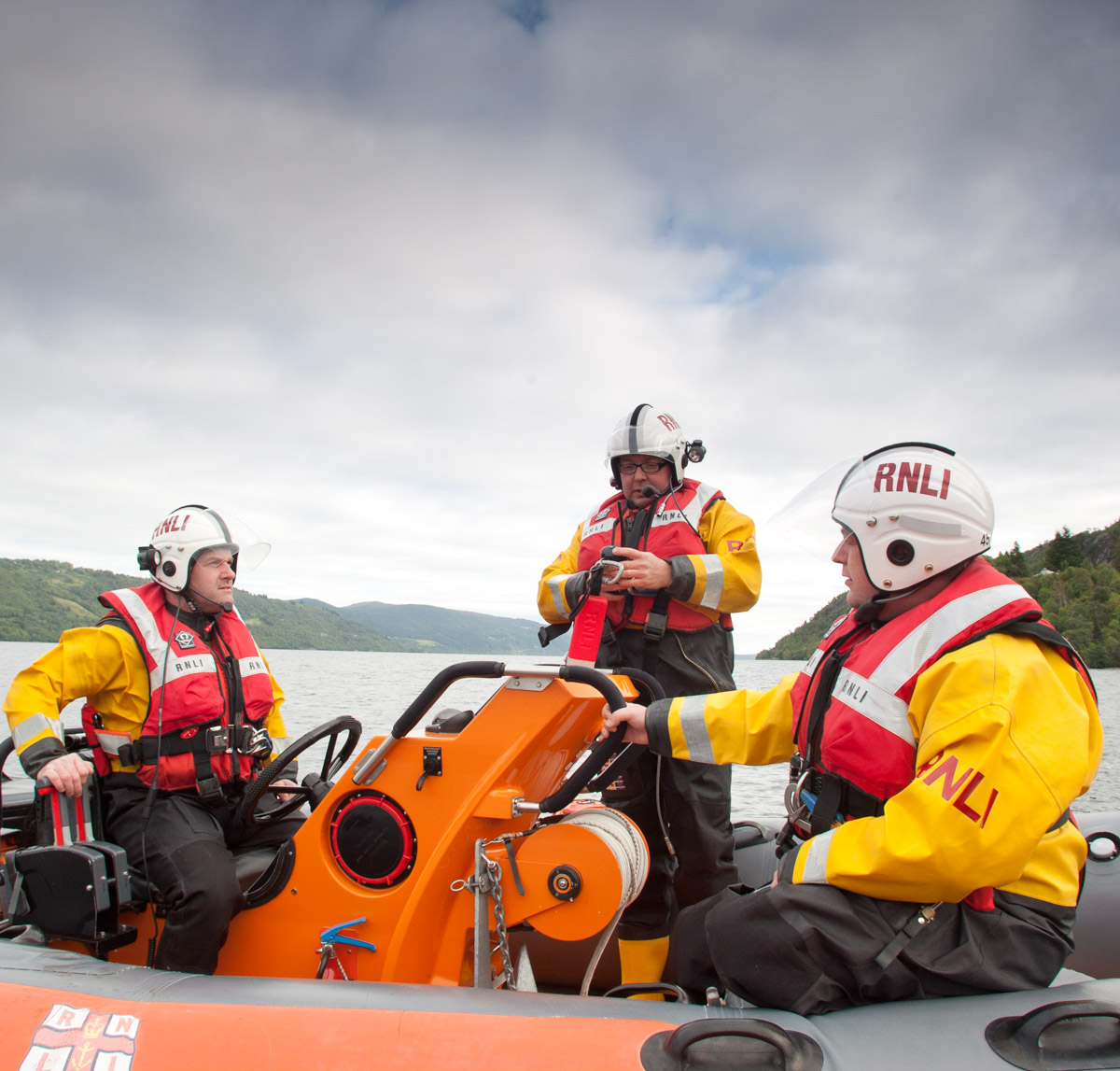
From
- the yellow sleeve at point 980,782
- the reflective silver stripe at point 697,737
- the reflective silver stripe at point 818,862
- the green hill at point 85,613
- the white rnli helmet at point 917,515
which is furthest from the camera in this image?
the green hill at point 85,613

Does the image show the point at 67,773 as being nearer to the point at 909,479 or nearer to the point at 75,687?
the point at 75,687

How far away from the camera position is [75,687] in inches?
109

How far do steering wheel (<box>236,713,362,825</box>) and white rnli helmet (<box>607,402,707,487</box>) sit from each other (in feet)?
4.86

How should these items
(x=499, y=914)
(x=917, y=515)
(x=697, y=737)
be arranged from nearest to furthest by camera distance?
(x=917, y=515), (x=499, y=914), (x=697, y=737)

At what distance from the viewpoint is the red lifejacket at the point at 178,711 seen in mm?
2803

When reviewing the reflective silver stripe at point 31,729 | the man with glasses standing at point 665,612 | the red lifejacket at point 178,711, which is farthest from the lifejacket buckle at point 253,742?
the man with glasses standing at point 665,612

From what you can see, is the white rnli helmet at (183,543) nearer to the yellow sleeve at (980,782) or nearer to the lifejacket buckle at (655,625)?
the lifejacket buckle at (655,625)

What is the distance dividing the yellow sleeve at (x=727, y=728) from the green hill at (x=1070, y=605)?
29239 mm

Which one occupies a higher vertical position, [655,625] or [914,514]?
[914,514]

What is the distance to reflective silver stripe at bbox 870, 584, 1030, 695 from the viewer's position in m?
1.63

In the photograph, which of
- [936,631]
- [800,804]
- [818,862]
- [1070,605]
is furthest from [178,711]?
[1070,605]

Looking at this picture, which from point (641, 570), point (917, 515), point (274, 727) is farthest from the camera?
point (274, 727)

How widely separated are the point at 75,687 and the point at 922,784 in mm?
2704

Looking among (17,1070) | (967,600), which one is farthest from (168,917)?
(967,600)
